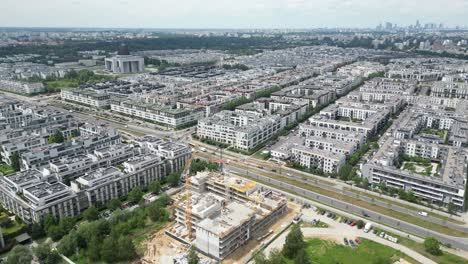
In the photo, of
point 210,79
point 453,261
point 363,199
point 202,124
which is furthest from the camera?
point 210,79

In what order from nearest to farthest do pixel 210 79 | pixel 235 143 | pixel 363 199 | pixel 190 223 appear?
pixel 190 223 → pixel 363 199 → pixel 235 143 → pixel 210 79

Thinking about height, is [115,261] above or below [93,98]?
below

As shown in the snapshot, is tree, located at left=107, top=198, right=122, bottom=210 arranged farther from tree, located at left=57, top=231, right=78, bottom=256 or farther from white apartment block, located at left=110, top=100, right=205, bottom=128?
white apartment block, located at left=110, top=100, right=205, bottom=128

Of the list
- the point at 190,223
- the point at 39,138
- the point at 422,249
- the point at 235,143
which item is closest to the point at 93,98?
the point at 39,138

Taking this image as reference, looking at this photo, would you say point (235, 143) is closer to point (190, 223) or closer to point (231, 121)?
point (231, 121)

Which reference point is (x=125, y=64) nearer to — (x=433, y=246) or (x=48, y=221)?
(x=48, y=221)

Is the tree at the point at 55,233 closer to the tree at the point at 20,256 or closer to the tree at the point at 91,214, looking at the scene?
the tree at the point at 91,214
